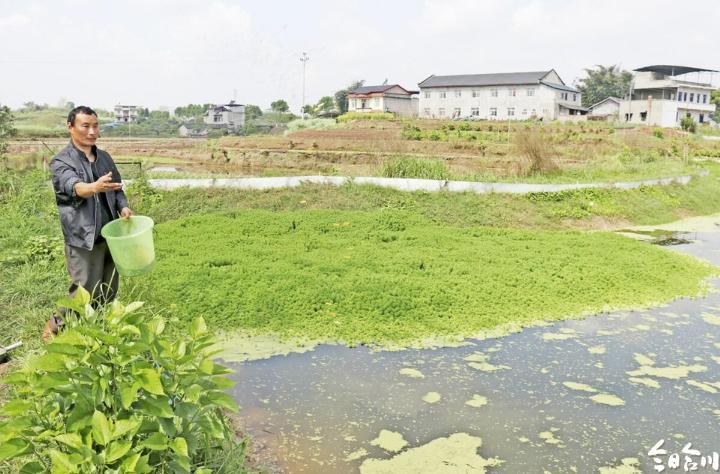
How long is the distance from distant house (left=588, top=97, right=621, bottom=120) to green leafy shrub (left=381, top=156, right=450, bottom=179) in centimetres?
3094

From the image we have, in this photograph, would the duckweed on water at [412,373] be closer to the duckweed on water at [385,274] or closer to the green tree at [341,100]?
the duckweed on water at [385,274]

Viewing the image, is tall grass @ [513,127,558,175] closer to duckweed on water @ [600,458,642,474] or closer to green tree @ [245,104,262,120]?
duckweed on water @ [600,458,642,474]

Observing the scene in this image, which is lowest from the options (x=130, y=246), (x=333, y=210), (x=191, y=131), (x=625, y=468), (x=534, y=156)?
(x=625, y=468)

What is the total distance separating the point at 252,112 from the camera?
68.2m

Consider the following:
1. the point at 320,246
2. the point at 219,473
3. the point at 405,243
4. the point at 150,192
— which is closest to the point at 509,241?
Result: the point at 405,243

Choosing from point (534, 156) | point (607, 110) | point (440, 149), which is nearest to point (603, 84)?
point (607, 110)

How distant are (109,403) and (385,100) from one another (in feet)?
148

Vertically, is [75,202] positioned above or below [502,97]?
below

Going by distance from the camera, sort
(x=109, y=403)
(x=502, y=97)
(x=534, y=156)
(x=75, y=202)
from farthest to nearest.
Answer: (x=502, y=97), (x=534, y=156), (x=75, y=202), (x=109, y=403)

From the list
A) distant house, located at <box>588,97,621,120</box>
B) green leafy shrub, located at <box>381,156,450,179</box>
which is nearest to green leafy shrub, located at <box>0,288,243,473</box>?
green leafy shrub, located at <box>381,156,450,179</box>

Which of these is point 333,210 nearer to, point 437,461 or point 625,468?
point 437,461

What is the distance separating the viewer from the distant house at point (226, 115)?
58.9 meters

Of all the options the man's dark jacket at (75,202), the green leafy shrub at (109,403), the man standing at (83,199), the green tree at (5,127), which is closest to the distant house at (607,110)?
the green tree at (5,127)

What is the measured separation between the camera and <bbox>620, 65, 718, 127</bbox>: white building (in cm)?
3762
